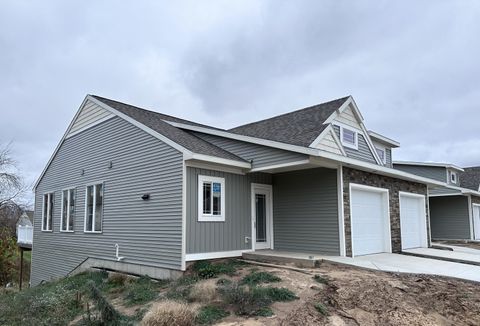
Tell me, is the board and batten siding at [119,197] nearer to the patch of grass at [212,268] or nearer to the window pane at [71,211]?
the window pane at [71,211]

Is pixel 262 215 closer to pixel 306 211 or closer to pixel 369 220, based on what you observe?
pixel 306 211

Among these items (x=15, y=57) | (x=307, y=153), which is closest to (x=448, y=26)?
(x=307, y=153)

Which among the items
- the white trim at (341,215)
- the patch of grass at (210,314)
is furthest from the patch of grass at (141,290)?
the white trim at (341,215)

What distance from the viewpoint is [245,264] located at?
10352mm

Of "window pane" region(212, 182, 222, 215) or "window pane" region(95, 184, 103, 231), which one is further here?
"window pane" region(95, 184, 103, 231)

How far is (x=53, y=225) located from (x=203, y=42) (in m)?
9.86

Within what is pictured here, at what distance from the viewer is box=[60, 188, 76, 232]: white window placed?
48.7 feet

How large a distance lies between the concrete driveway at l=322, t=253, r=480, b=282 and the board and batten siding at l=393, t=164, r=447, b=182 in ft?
45.4

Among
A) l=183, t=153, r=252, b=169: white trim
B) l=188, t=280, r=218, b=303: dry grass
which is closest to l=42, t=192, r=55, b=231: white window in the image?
l=183, t=153, r=252, b=169: white trim

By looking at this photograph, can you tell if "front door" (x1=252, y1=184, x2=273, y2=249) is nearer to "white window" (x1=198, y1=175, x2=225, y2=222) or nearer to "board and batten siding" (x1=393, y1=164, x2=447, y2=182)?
"white window" (x1=198, y1=175, x2=225, y2=222)

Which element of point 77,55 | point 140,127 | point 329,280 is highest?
point 77,55

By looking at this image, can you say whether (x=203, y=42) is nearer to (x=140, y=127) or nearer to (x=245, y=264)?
(x=140, y=127)

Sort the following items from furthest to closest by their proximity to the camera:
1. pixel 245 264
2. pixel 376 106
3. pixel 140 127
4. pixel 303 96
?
pixel 376 106 < pixel 303 96 < pixel 140 127 < pixel 245 264

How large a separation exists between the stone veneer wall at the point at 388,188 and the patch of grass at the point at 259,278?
3591mm
